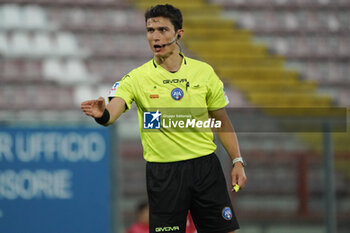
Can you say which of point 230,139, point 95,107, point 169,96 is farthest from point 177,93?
point 95,107

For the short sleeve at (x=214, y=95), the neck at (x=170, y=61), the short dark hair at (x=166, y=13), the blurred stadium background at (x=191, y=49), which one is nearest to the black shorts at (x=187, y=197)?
the short sleeve at (x=214, y=95)

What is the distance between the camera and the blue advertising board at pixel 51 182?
19.9ft

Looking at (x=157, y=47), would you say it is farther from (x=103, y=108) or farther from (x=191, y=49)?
(x=191, y=49)

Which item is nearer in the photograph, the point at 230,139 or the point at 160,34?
the point at 160,34

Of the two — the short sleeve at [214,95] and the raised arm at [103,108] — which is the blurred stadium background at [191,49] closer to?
the short sleeve at [214,95]

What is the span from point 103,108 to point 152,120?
1.38 feet

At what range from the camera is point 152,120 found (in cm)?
366

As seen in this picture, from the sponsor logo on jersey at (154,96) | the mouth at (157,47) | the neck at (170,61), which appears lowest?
the sponsor logo on jersey at (154,96)

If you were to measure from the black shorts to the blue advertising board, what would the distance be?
2.50 m

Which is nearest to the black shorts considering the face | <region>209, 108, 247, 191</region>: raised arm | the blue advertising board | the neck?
<region>209, 108, 247, 191</region>: raised arm

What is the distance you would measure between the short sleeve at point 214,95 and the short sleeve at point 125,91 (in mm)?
438

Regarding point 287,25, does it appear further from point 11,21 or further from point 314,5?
point 11,21

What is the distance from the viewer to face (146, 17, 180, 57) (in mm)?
3650

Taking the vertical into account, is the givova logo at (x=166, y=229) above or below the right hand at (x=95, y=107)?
below
